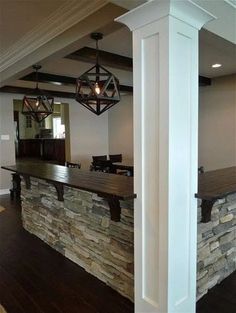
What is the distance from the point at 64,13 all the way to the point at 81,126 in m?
5.16

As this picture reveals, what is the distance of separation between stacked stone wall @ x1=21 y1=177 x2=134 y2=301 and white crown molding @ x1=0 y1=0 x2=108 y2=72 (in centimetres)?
170

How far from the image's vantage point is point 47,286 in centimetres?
246

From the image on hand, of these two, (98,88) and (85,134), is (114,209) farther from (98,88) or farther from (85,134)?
(85,134)

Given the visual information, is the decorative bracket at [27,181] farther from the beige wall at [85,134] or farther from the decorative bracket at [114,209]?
the beige wall at [85,134]

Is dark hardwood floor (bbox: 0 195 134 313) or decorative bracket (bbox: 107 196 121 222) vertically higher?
decorative bracket (bbox: 107 196 121 222)

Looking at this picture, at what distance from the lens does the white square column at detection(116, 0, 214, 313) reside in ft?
5.33

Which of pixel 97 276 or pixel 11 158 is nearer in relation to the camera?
pixel 97 276

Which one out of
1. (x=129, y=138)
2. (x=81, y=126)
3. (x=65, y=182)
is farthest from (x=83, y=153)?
(x=65, y=182)

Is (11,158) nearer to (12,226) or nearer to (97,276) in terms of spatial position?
(12,226)

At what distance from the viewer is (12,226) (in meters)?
4.11

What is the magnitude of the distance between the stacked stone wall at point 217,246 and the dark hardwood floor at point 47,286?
0.72 m

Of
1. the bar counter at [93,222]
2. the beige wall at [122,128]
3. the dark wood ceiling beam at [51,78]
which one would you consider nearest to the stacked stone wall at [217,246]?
the bar counter at [93,222]

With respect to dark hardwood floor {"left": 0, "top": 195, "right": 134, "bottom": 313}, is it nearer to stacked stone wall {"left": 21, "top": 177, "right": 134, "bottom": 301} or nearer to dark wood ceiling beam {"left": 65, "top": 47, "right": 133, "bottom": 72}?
stacked stone wall {"left": 21, "top": 177, "right": 134, "bottom": 301}

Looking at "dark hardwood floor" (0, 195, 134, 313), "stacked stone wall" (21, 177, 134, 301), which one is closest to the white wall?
"stacked stone wall" (21, 177, 134, 301)
